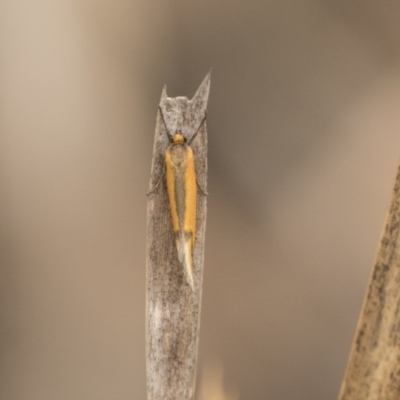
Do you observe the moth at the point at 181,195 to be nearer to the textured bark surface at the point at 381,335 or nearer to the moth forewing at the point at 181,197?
the moth forewing at the point at 181,197

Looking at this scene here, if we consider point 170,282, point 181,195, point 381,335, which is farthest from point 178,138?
point 381,335

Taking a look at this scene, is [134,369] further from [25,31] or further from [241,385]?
[25,31]

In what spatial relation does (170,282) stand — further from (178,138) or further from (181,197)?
(178,138)

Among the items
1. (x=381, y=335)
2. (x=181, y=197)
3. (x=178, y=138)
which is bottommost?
(x=381, y=335)

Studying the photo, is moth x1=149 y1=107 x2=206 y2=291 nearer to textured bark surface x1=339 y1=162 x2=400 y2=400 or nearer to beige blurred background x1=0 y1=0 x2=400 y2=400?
beige blurred background x1=0 y1=0 x2=400 y2=400

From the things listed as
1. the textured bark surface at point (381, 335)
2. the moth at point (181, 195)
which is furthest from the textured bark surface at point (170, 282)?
the textured bark surface at point (381, 335)

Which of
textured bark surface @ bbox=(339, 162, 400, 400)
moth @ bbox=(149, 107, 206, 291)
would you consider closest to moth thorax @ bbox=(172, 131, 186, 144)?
moth @ bbox=(149, 107, 206, 291)

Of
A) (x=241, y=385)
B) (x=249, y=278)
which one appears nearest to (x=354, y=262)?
(x=249, y=278)
